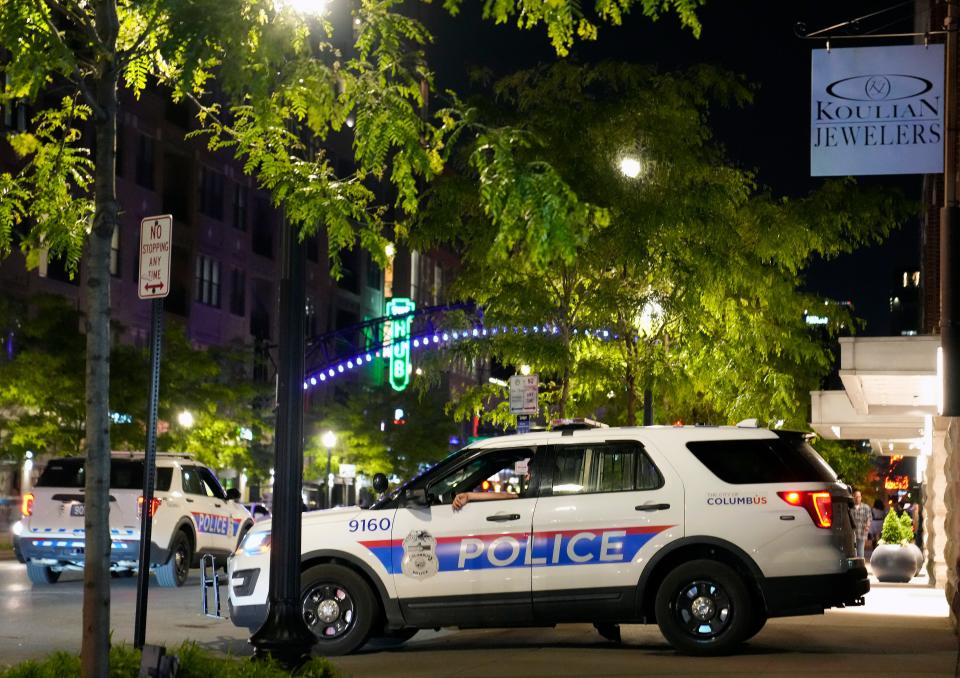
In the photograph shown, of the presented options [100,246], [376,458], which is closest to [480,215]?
[100,246]

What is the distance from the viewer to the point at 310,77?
8602 mm

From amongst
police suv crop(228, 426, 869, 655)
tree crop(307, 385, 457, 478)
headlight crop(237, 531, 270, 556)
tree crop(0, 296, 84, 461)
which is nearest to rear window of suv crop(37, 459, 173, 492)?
headlight crop(237, 531, 270, 556)

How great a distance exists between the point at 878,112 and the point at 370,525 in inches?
249

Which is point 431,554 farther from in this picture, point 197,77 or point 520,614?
point 197,77

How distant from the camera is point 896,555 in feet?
89.6

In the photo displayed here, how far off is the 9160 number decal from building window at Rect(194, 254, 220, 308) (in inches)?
1764

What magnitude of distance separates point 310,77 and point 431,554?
608cm

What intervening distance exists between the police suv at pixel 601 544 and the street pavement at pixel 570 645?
0.41 metres

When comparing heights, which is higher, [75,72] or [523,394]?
[75,72]

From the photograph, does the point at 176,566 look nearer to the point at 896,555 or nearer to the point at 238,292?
the point at 896,555

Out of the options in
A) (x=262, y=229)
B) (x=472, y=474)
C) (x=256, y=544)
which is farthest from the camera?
(x=262, y=229)

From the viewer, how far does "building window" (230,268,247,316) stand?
61.8m

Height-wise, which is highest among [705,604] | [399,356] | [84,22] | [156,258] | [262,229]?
[262,229]

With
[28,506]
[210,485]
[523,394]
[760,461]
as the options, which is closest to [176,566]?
[210,485]
